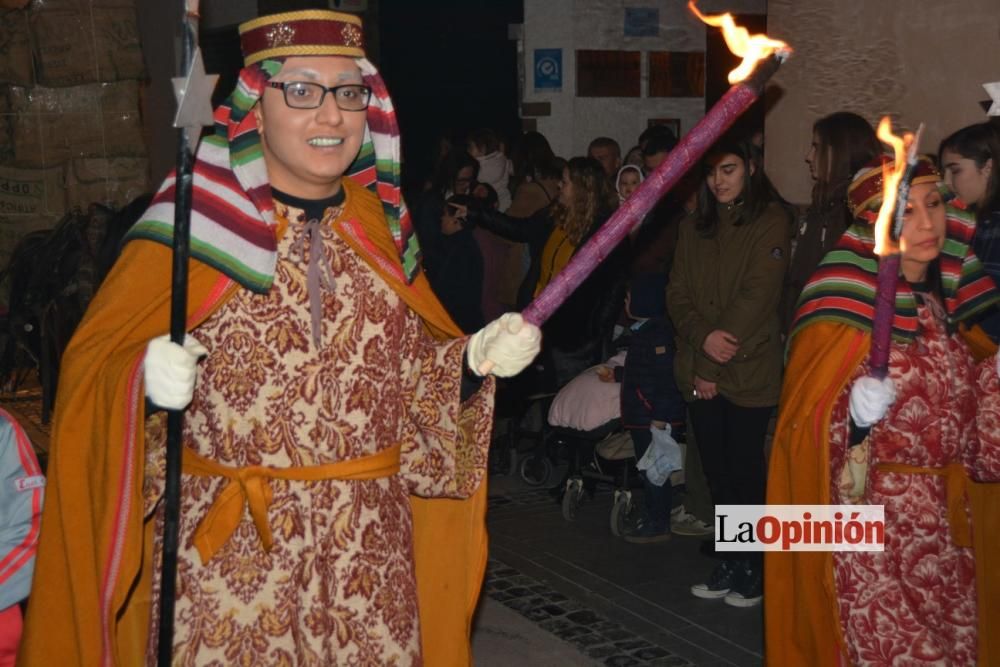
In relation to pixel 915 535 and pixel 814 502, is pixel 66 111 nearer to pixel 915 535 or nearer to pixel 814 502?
pixel 814 502

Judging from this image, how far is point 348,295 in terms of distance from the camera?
3281 mm

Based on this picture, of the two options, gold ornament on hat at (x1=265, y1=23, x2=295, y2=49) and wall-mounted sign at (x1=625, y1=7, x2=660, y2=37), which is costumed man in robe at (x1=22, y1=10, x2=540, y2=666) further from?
wall-mounted sign at (x1=625, y1=7, x2=660, y2=37)


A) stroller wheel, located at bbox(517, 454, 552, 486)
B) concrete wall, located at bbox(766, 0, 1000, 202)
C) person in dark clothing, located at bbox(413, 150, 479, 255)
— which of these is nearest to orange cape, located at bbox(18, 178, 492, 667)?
stroller wheel, located at bbox(517, 454, 552, 486)

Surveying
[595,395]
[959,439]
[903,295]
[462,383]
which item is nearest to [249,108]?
[462,383]

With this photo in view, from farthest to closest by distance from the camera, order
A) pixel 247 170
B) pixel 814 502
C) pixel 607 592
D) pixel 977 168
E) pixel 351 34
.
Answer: pixel 607 592 → pixel 977 168 → pixel 814 502 → pixel 351 34 → pixel 247 170

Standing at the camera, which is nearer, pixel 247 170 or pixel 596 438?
pixel 247 170

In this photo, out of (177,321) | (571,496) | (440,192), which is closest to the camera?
(177,321)

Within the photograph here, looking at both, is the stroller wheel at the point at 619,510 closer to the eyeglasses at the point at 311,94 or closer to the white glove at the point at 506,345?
the white glove at the point at 506,345

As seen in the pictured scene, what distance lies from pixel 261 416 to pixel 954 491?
2.22 meters

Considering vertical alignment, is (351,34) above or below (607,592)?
above

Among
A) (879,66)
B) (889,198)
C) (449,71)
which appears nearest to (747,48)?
(889,198)

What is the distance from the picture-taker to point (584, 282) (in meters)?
7.72

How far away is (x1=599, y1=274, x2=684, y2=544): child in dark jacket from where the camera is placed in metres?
6.72

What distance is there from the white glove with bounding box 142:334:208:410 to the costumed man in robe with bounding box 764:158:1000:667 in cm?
198
